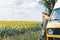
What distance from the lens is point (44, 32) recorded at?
1306 cm

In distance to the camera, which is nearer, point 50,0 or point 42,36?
point 42,36

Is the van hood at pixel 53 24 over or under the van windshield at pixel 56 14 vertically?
under

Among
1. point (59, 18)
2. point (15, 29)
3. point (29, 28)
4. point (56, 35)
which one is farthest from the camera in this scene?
point (29, 28)

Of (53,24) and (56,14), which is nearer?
(53,24)

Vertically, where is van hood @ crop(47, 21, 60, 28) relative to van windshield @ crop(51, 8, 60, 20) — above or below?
below

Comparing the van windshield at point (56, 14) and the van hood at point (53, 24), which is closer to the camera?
the van hood at point (53, 24)

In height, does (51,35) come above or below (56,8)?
below

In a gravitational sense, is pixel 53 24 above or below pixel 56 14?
below

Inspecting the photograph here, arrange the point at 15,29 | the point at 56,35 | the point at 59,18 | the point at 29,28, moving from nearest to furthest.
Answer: the point at 56,35 → the point at 59,18 → the point at 15,29 → the point at 29,28

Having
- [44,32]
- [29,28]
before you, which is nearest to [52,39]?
[44,32]

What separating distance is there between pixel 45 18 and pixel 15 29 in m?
22.1

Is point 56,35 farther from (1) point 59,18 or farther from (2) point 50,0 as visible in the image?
(2) point 50,0

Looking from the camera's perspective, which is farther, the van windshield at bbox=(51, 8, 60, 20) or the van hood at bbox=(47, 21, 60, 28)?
the van windshield at bbox=(51, 8, 60, 20)

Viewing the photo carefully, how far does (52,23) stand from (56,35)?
63 cm
